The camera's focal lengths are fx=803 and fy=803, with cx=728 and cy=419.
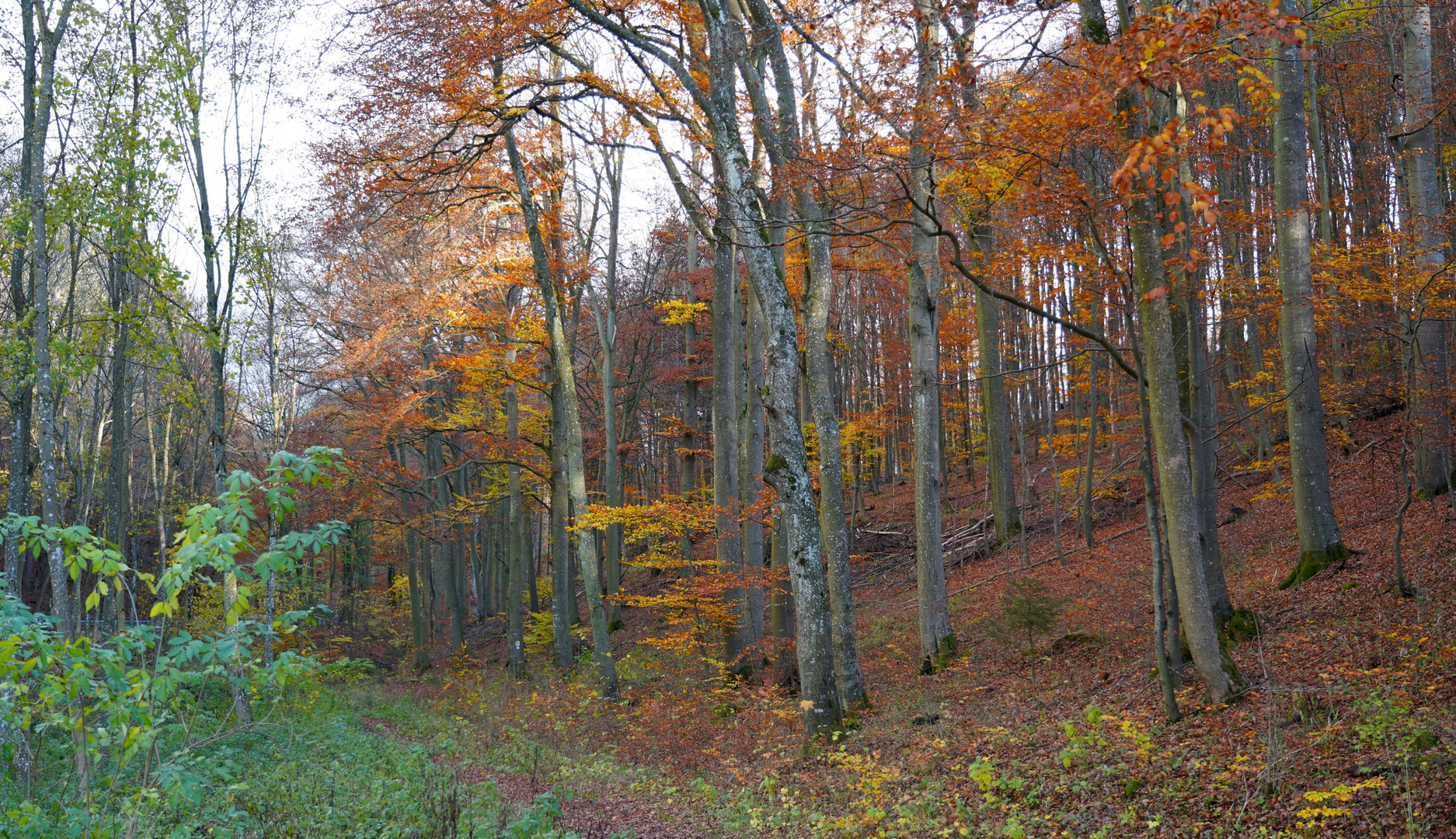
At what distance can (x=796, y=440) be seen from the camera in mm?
8031

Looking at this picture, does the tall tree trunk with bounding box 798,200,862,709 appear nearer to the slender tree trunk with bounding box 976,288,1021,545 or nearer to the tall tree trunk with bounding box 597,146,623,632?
the slender tree trunk with bounding box 976,288,1021,545

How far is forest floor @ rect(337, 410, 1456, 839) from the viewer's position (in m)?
4.64

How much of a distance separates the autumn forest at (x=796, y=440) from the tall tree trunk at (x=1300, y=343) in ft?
0.17

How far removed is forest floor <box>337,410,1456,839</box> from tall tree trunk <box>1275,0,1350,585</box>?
0.39 m

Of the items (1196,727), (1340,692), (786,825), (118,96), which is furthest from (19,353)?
(1340,692)

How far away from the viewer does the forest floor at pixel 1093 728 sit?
15.2 ft

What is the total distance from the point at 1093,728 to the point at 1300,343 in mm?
5548

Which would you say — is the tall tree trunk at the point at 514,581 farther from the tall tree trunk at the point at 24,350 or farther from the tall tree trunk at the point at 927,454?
the tall tree trunk at the point at 927,454

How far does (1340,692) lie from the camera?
18.4 ft

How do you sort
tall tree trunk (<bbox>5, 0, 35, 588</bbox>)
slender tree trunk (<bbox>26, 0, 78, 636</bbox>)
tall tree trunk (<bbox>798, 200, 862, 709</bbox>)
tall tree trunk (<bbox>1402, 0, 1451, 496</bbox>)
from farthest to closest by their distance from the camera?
tall tree trunk (<bbox>1402, 0, 1451, 496</bbox>) < tall tree trunk (<bbox>5, 0, 35, 588</bbox>) < slender tree trunk (<bbox>26, 0, 78, 636</bbox>) < tall tree trunk (<bbox>798, 200, 862, 709</bbox>)

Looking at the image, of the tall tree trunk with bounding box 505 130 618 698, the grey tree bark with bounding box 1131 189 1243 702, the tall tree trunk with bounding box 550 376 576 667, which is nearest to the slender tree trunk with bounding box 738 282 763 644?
the tall tree trunk with bounding box 505 130 618 698

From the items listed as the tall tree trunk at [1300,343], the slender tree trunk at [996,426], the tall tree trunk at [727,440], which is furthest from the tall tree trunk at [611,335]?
the tall tree trunk at [1300,343]

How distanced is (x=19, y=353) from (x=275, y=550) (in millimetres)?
8310

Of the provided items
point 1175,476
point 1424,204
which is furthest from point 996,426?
point 1175,476
